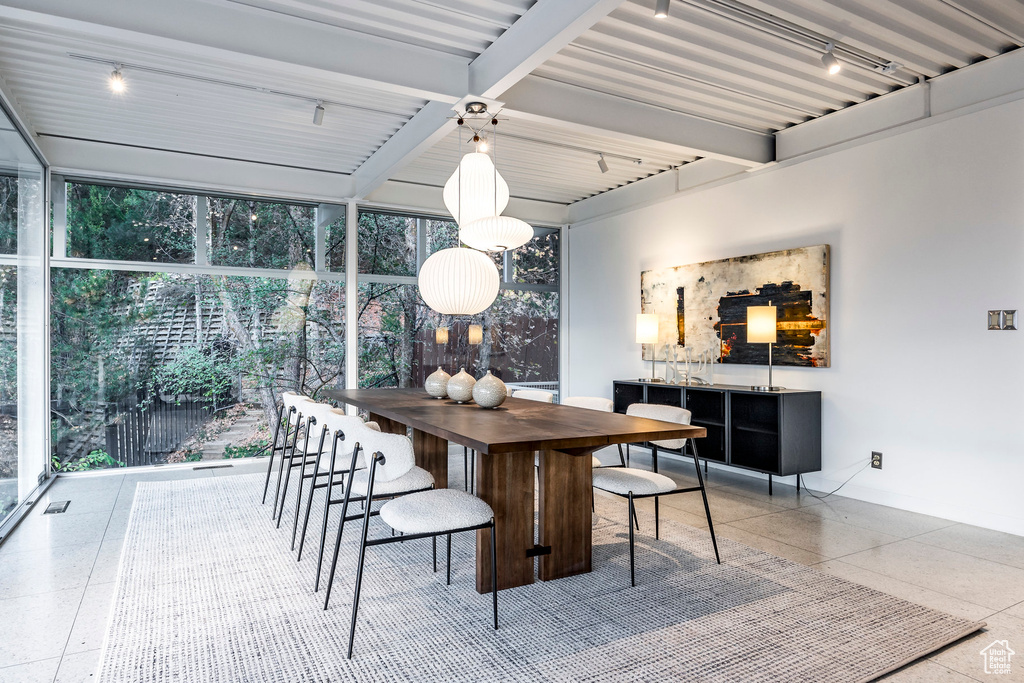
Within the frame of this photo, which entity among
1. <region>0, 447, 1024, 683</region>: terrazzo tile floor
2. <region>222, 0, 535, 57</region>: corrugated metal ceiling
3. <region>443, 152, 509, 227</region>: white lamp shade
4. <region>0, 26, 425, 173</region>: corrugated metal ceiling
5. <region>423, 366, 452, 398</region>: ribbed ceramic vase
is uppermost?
<region>222, 0, 535, 57</region>: corrugated metal ceiling

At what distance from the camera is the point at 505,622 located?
2.46m

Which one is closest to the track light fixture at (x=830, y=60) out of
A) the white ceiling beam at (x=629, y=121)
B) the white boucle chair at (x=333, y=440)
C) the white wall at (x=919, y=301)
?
the white wall at (x=919, y=301)

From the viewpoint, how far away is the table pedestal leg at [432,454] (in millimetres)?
4234

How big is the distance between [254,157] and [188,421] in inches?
102

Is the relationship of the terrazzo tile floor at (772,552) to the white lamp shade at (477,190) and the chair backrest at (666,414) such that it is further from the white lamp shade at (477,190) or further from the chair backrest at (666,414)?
the white lamp shade at (477,190)

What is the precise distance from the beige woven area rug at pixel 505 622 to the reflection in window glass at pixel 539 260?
15.1 feet

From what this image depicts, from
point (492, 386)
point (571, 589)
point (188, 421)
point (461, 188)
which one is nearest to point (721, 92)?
point (461, 188)

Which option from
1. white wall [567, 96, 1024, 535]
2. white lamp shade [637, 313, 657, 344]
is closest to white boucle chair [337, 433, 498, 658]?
white wall [567, 96, 1024, 535]

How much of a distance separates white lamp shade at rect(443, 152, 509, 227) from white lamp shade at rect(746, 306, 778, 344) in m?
2.26

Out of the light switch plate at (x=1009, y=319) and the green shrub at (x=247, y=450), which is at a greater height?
the light switch plate at (x=1009, y=319)

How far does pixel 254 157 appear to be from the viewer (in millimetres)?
5828

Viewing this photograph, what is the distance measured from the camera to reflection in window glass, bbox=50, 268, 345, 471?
5371mm

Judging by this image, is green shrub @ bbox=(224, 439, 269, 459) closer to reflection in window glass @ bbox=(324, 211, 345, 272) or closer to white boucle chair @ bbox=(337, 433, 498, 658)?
reflection in window glass @ bbox=(324, 211, 345, 272)

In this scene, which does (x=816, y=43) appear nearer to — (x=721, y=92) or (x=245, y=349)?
(x=721, y=92)
